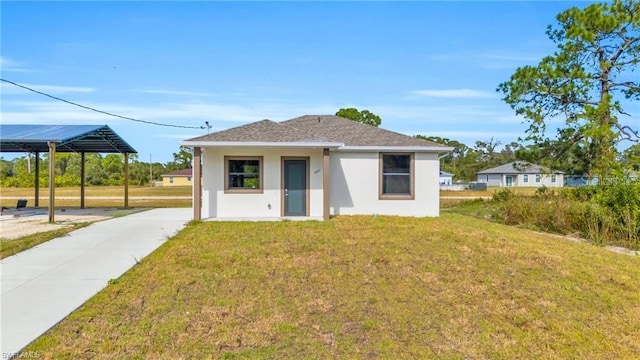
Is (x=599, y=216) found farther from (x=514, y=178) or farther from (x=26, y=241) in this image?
(x=514, y=178)

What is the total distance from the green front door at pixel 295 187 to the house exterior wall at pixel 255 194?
211 millimetres

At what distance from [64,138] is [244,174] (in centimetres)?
569

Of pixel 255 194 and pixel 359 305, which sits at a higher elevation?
pixel 255 194

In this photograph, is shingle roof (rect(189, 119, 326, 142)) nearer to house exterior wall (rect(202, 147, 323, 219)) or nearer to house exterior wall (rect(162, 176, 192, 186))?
house exterior wall (rect(202, 147, 323, 219))

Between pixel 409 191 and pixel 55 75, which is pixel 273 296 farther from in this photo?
pixel 55 75

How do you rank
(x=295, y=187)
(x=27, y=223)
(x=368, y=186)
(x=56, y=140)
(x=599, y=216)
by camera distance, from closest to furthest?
(x=599, y=216) < (x=56, y=140) < (x=27, y=223) < (x=295, y=187) < (x=368, y=186)

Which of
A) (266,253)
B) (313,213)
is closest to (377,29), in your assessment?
(313,213)

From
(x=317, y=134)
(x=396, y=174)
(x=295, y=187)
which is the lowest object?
(x=295, y=187)

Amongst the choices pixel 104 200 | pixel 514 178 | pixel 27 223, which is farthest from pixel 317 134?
pixel 514 178

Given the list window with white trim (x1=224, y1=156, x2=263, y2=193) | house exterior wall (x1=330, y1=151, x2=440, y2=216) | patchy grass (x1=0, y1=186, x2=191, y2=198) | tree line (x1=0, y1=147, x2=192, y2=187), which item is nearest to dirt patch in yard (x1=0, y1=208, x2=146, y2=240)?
window with white trim (x1=224, y1=156, x2=263, y2=193)

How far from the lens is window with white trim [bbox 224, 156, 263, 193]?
1406 cm

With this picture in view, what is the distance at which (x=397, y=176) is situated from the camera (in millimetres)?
14977

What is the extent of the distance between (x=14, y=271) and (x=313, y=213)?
8.91 metres

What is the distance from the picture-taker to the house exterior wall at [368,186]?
14.8m
